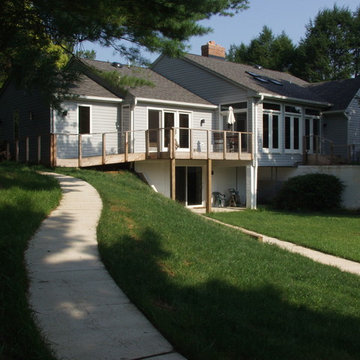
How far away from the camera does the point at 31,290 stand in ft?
17.0

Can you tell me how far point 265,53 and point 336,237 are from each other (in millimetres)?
38878

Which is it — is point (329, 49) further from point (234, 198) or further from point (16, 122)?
point (16, 122)

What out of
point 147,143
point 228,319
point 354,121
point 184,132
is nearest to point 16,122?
point 147,143

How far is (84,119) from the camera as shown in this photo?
20.0m

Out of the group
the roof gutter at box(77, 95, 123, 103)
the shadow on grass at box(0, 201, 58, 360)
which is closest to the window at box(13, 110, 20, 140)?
the roof gutter at box(77, 95, 123, 103)

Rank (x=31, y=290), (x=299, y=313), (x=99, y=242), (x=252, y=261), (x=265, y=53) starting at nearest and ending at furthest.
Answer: (x=31, y=290)
(x=299, y=313)
(x=99, y=242)
(x=252, y=261)
(x=265, y=53)

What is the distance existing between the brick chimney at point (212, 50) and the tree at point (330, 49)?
713 inches

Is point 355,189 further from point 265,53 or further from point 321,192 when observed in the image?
point 265,53

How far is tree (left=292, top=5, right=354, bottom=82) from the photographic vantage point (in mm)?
44844

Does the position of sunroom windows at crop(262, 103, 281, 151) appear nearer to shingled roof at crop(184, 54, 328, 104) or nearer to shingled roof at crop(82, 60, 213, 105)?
shingled roof at crop(184, 54, 328, 104)

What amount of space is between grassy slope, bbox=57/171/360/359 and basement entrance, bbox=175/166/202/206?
11.9 m

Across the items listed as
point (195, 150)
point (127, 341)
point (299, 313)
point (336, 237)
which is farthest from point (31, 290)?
point (195, 150)

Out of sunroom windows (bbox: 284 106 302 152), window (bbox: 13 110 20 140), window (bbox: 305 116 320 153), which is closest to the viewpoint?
window (bbox: 13 110 20 140)

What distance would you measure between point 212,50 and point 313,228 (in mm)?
17170
